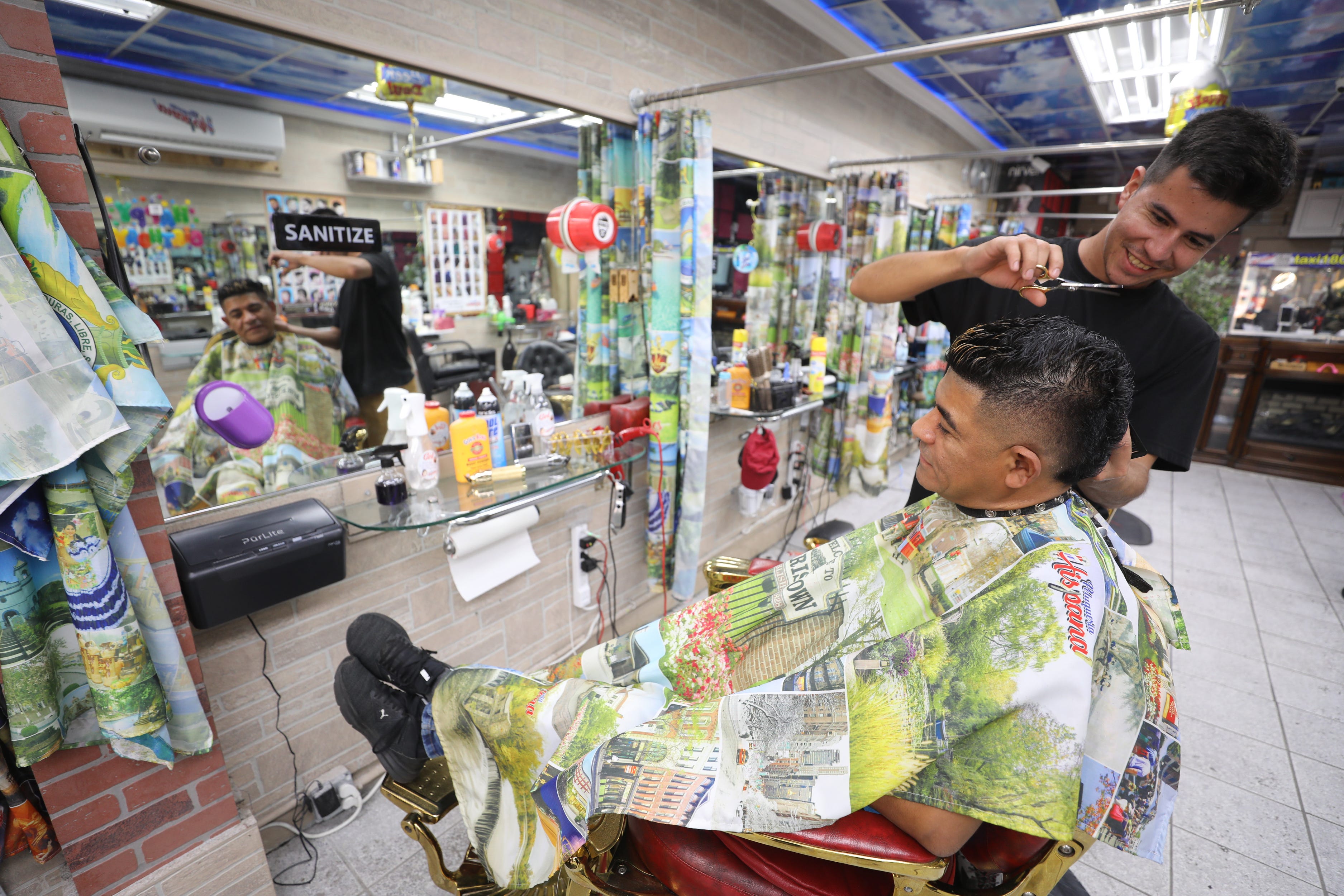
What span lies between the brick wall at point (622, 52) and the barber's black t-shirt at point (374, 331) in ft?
1.97

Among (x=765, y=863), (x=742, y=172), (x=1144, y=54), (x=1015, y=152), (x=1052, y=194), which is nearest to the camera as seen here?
(x=765, y=863)

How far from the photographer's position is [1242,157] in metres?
1.02

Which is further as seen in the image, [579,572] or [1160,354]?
[579,572]

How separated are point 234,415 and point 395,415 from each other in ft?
1.29

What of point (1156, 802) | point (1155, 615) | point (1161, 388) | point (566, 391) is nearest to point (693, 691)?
point (1156, 802)

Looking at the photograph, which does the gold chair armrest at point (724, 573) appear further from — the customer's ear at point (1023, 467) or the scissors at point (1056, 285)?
the scissors at point (1056, 285)

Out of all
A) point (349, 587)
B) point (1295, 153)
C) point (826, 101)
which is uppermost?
point (826, 101)

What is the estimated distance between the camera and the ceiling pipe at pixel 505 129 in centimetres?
192

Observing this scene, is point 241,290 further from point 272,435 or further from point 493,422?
point 493,422

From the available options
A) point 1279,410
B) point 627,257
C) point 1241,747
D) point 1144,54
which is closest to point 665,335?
point 627,257

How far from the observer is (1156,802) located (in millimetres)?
876

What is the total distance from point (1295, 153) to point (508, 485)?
187 centimetres

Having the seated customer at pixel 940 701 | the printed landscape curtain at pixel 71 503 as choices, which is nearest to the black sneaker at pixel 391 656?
the seated customer at pixel 940 701

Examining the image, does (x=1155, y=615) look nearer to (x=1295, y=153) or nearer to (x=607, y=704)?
(x=1295, y=153)
